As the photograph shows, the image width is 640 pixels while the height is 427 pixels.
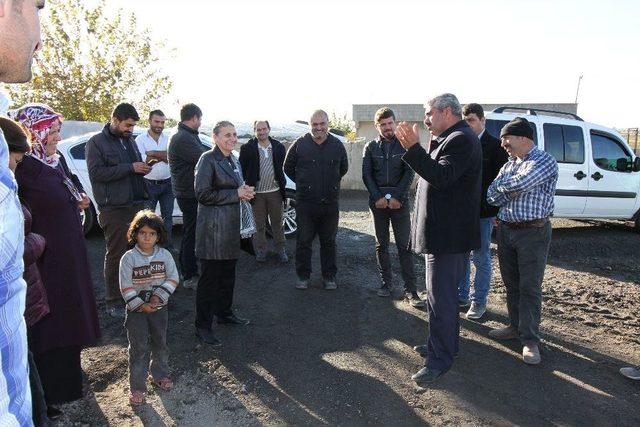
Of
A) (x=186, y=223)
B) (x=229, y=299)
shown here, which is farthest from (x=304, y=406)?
(x=186, y=223)

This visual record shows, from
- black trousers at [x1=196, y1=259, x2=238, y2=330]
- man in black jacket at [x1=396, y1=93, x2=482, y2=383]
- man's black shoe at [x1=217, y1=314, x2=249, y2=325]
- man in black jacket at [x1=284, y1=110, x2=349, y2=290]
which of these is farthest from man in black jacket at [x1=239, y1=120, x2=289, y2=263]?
man in black jacket at [x1=396, y1=93, x2=482, y2=383]

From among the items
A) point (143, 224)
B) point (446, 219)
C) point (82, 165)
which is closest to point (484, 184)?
point (446, 219)

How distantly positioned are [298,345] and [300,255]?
173 cm

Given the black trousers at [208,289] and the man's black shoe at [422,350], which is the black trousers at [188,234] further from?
the man's black shoe at [422,350]

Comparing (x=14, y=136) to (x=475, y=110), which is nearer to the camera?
(x=14, y=136)

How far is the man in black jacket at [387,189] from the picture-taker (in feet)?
18.4

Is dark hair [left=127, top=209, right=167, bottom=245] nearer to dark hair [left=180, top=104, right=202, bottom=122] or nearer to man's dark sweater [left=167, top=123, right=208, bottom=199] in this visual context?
man's dark sweater [left=167, top=123, right=208, bottom=199]

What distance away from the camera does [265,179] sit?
7.04 meters

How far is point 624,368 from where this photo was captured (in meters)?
3.92

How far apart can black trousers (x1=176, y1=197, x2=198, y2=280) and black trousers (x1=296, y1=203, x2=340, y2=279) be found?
1.23m

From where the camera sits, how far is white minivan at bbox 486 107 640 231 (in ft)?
27.9

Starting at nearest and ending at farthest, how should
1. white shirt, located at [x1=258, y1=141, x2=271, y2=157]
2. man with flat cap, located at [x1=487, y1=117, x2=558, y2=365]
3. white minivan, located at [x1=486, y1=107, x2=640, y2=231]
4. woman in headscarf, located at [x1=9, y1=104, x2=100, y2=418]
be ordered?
woman in headscarf, located at [x1=9, y1=104, x2=100, y2=418] < man with flat cap, located at [x1=487, y1=117, x2=558, y2=365] < white shirt, located at [x1=258, y1=141, x2=271, y2=157] < white minivan, located at [x1=486, y1=107, x2=640, y2=231]

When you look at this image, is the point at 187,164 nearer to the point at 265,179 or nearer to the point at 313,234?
the point at 265,179

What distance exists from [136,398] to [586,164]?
8.15 meters
